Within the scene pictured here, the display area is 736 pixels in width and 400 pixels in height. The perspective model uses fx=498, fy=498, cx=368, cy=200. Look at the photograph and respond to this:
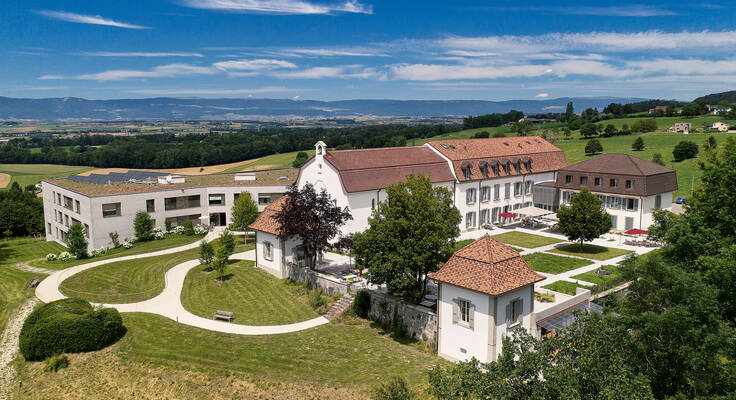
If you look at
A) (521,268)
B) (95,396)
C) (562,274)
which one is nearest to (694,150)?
(562,274)

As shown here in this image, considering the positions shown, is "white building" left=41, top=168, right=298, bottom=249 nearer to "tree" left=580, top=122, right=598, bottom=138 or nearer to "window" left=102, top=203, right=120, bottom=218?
"window" left=102, top=203, right=120, bottom=218

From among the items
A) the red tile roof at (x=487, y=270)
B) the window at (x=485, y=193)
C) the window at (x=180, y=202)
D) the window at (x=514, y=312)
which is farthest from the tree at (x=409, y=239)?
the window at (x=180, y=202)

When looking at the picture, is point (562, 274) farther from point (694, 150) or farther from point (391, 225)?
point (694, 150)

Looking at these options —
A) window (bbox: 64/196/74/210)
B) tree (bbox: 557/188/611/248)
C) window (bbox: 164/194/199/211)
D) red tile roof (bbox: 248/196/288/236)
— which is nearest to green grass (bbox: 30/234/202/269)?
window (bbox: 164/194/199/211)

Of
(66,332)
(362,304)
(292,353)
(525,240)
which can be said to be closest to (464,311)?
(362,304)

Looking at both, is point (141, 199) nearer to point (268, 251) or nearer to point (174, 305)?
point (268, 251)
